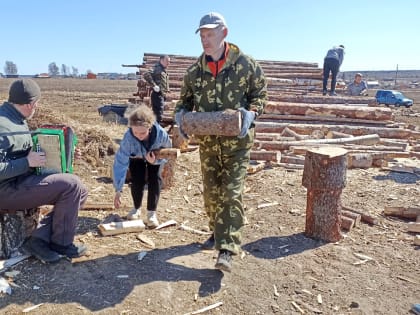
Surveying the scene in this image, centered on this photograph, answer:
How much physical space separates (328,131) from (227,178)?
6791 millimetres

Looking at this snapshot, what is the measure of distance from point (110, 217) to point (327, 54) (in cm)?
1175

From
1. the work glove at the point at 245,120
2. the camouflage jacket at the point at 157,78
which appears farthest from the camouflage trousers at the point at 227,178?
the camouflage jacket at the point at 157,78

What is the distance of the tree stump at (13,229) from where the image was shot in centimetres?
376

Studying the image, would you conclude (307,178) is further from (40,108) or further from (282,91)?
(282,91)

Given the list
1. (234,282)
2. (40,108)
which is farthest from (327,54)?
(234,282)

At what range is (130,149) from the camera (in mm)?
4516

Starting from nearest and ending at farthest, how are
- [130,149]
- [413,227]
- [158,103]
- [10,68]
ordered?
[130,149] < [413,227] < [158,103] < [10,68]

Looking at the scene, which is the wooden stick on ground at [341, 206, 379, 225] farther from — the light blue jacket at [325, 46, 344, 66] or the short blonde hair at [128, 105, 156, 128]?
the light blue jacket at [325, 46, 344, 66]

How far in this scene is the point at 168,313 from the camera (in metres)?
3.19

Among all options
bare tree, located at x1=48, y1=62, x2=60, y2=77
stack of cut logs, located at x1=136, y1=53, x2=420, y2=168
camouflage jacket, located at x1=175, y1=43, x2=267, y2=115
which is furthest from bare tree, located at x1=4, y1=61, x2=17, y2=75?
camouflage jacket, located at x1=175, y1=43, x2=267, y2=115

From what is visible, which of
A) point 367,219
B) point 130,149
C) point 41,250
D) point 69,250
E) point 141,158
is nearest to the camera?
point 41,250

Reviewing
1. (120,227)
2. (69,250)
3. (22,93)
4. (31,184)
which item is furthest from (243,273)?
(22,93)

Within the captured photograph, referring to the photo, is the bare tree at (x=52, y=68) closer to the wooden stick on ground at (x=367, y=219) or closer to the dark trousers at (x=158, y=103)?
the dark trousers at (x=158, y=103)

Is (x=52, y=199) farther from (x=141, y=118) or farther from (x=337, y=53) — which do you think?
(x=337, y=53)
